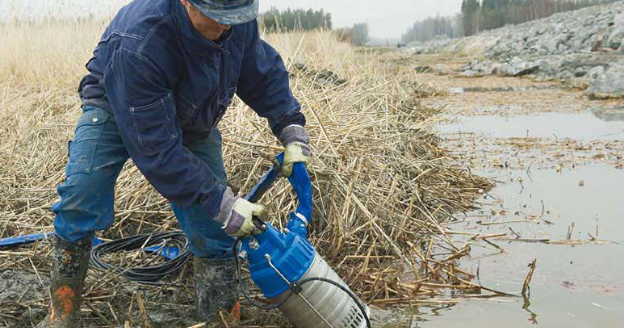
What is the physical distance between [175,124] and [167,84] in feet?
0.49

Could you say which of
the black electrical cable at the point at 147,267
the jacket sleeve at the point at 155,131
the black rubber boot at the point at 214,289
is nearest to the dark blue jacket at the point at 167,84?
the jacket sleeve at the point at 155,131

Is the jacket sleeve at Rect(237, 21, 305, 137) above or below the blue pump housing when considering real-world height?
above

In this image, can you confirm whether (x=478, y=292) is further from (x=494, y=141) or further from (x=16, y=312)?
(x=494, y=141)

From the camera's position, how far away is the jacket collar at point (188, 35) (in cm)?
232

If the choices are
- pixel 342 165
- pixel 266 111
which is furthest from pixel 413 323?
pixel 342 165

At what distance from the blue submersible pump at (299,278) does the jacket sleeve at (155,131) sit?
260mm

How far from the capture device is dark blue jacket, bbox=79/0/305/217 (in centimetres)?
229

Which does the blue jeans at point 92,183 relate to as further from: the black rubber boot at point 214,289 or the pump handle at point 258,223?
the pump handle at point 258,223

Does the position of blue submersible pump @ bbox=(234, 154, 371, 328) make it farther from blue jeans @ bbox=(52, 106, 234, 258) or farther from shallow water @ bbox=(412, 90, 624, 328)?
shallow water @ bbox=(412, 90, 624, 328)

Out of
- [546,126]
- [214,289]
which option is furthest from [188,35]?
[546,126]

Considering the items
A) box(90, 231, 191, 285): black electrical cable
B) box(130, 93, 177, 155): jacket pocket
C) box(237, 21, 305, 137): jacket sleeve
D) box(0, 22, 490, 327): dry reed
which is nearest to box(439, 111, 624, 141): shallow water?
box(0, 22, 490, 327): dry reed

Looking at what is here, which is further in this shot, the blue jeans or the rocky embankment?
the rocky embankment

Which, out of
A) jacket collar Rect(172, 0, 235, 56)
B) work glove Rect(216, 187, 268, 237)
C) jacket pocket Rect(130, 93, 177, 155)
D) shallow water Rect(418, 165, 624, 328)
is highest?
jacket collar Rect(172, 0, 235, 56)

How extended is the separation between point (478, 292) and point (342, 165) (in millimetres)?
1245
